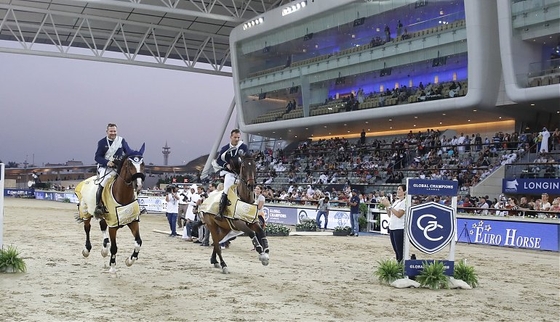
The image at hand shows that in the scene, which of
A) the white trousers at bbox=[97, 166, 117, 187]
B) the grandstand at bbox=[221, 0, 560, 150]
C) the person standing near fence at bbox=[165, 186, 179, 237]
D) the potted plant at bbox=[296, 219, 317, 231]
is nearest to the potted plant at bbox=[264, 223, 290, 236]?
the potted plant at bbox=[296, 219, 317, 231]

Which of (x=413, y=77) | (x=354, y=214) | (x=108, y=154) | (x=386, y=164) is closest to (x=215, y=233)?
(x=108, y=154)

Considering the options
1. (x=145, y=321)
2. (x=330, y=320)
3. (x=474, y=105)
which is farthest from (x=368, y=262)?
(x=474, y=105)

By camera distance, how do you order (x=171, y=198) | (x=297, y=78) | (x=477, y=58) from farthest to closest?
(x=297, y=78) < (x=477, y=58) < (x=171, y=198)

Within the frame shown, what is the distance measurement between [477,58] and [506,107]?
11.5 feet

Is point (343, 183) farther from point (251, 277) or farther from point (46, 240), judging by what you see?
point (251, 277)

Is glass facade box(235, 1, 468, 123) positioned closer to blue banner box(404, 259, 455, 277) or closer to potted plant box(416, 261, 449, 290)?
blue banner box(404, 259, 455, 277)

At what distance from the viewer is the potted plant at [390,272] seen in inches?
454

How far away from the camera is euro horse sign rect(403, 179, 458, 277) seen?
37.4 ft

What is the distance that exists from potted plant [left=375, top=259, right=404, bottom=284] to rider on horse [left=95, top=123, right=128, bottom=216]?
5274 millimetres

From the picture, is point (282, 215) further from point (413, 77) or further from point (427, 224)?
point (427, 224)

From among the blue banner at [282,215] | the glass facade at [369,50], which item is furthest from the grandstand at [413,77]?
the blue banner at [282,215]

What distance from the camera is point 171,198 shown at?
2223cm

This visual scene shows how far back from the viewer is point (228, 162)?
1286cm

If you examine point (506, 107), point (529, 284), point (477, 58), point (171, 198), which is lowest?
point (529, 284)
